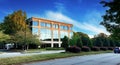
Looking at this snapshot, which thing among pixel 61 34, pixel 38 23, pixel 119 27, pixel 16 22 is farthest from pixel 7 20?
pixel 119 27

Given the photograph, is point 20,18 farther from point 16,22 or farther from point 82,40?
point 82,40

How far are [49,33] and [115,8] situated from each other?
94251 mm

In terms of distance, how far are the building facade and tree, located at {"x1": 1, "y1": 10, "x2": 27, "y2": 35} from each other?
18426 millimetres

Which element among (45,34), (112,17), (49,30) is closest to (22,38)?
(45,34)

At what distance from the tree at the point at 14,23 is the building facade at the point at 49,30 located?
18426mm

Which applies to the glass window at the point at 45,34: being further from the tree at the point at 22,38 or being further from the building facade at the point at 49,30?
the tree at the point at 22,38

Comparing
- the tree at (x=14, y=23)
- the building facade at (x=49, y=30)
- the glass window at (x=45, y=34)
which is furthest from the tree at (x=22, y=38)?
the glass window at (x=45, y=34)

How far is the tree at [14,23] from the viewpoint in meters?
77.1

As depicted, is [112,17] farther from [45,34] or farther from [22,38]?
[45,34]

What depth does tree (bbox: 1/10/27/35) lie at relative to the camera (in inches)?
3034

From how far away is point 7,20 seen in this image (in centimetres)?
7881

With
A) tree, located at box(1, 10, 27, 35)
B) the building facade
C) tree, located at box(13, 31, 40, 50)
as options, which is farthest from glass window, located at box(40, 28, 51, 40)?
tree, located at box(13, 31, 40, 50)

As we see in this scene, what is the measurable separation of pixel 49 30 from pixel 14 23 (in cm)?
3058

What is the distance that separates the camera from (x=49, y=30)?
10600 cm
